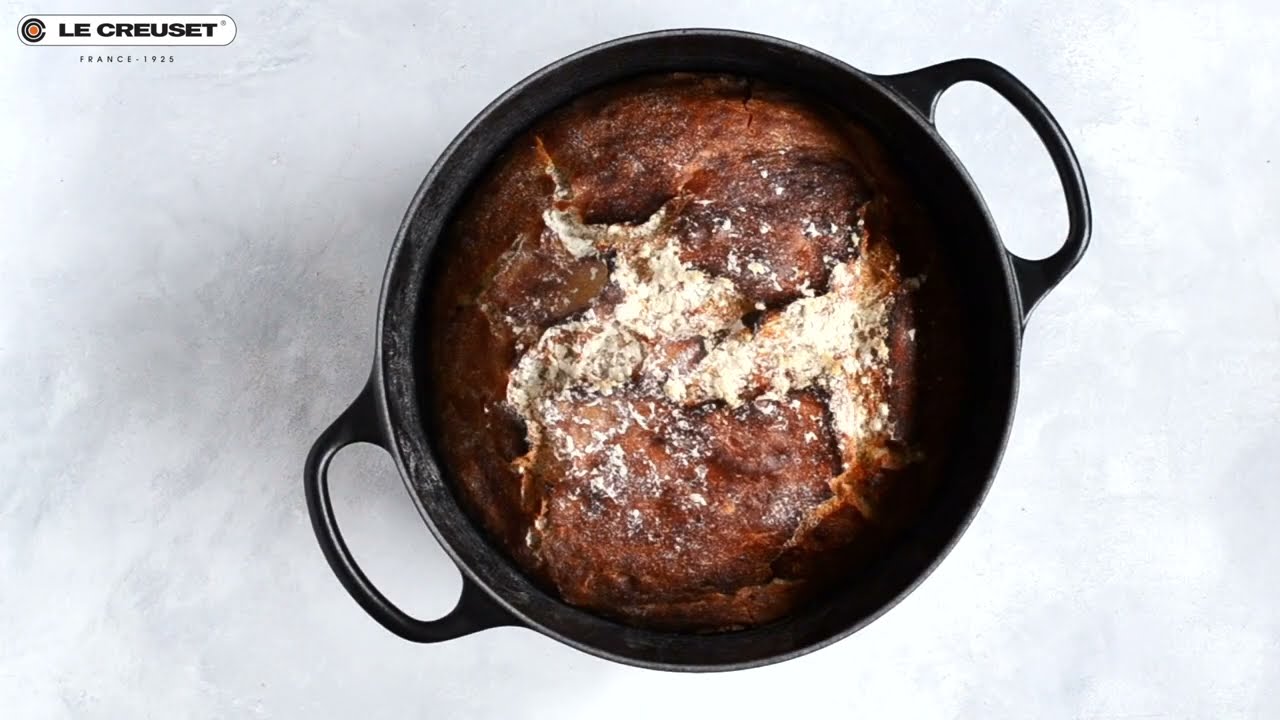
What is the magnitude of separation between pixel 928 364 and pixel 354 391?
0.97 m

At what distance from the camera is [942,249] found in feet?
4.91

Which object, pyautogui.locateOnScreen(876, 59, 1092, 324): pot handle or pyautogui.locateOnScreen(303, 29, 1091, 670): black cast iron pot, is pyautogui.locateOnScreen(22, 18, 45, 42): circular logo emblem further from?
pyautogui.locateOnScreen(876, 59, 1092, 324): pot handle

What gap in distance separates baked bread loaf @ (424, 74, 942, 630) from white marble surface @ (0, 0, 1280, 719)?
0.40 meters

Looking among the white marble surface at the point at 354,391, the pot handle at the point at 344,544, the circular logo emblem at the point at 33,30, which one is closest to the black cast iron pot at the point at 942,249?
the pot handle at the point at 344,544

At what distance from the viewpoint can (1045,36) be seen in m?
1.83

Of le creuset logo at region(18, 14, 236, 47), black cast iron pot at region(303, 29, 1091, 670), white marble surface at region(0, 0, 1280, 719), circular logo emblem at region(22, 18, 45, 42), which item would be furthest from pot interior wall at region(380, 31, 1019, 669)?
circular logo emblem at region(22, 18, 45, 42)

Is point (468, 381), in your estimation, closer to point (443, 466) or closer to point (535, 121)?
point (443, 466)

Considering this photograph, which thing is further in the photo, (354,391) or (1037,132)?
(354,391)

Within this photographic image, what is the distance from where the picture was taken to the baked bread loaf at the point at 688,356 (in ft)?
4.42

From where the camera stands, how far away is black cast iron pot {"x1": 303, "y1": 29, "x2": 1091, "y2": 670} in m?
1.38

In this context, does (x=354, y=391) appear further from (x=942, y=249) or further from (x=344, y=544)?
(x=942, y=249)

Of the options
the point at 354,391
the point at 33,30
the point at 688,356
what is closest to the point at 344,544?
the point at 354,391

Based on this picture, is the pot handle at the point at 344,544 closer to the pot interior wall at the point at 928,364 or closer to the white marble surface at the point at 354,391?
the pot interior wall at the point at 928,364

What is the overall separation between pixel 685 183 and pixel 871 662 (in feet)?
3.16
